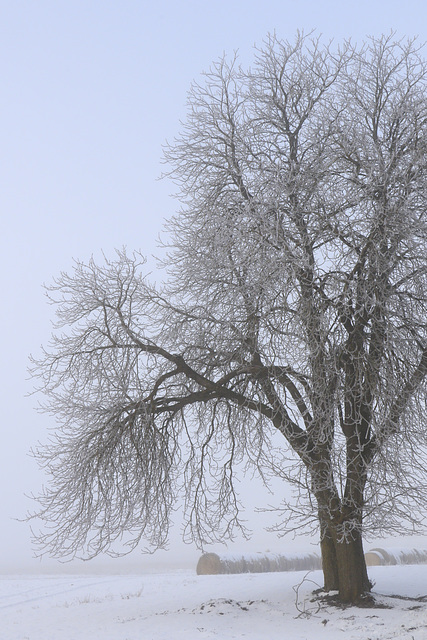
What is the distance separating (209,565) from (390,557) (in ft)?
18.3

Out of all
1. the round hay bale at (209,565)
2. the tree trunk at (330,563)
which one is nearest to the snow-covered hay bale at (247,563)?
the round hay bale at (209,565)

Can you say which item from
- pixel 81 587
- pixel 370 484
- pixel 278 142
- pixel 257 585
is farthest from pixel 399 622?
pixel 81 587

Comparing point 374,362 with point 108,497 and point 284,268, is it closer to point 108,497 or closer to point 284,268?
point 284,268

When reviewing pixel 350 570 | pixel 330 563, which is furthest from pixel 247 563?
pixel 350 570

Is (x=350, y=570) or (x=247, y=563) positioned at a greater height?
(x=247, y=563)

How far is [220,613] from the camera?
401 inches

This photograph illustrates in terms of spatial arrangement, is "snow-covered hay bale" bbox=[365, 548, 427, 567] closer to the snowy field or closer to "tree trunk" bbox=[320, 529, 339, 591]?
the snowy field

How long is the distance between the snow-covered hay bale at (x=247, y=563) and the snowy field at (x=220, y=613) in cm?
301

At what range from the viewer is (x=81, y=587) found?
1680 centimetres

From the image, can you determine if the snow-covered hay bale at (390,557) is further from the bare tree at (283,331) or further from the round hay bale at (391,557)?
the bare tree at (283,331)

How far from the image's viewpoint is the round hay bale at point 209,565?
18.3 meters

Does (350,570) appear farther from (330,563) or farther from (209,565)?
(209,565)

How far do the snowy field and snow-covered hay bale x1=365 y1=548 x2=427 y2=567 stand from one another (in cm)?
507

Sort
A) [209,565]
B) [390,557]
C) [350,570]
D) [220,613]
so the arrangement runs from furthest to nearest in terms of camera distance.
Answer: [390,557]
[209,565]
[350,570]
[220,613]
